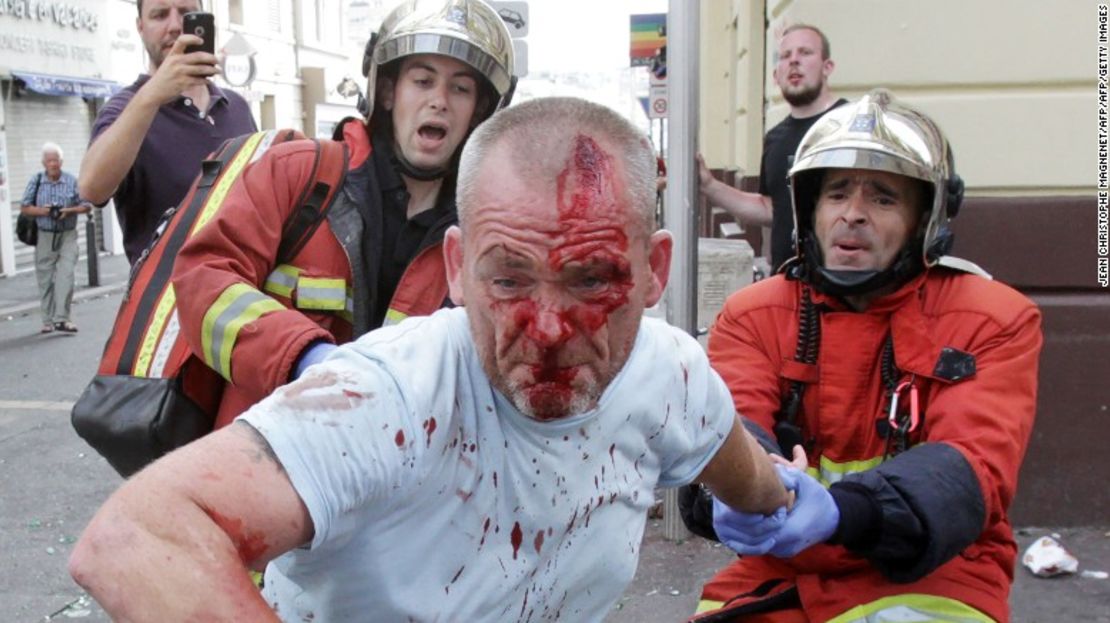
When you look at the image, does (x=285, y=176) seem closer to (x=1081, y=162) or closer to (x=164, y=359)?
(x=164, y=359)

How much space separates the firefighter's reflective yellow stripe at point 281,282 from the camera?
2.24 metres

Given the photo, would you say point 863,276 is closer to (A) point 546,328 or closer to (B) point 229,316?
(A) point 546,328

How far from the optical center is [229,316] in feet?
6.76

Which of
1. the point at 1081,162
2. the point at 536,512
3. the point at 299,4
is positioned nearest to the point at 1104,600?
the point at 1081,162

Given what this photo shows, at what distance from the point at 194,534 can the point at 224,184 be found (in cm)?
129

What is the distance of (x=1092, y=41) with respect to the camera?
4805mm

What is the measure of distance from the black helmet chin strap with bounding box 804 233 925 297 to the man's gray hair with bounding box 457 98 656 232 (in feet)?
3.18

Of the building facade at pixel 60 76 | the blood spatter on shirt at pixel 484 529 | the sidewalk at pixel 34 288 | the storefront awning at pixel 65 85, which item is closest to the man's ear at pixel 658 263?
the blood spatter on shirt at pixel 484 529

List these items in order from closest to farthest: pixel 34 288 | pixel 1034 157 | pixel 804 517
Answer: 1. pixel 804 517
2. pixel 1034 157
3. pixel 34 288

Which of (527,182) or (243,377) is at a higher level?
(527,182)

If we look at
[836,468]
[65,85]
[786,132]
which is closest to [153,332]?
[836,468]

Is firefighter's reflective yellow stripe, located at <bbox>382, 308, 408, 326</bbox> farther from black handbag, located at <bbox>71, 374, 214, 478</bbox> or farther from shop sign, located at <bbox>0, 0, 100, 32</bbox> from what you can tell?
shop sign, located at <bbox>0, 0, 100, 32</bbox>

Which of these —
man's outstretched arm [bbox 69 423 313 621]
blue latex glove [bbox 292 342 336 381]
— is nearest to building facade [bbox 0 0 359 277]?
blue latex glove [bbox 292 342 336 381]

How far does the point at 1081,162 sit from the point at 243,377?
13.2ft
